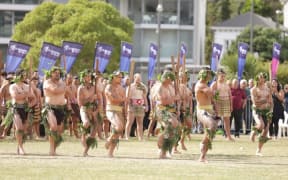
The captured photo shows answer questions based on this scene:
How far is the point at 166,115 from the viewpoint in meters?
22.9

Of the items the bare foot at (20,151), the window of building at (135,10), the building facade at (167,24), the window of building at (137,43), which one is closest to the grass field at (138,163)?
the bare foot at (20,151)

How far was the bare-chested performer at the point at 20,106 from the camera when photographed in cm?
2393

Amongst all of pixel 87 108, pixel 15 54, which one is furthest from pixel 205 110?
pixel 15 54

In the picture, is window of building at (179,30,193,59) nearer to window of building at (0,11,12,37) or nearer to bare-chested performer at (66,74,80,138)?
window of building at (0,11,12,37)

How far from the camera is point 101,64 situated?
3578cm

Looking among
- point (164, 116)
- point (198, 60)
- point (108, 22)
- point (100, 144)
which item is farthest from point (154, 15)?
point (164, 116)

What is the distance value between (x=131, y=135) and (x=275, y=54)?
593 cm

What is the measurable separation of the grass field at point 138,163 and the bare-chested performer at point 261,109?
1.65 ft

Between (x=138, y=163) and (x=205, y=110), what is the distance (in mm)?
2003

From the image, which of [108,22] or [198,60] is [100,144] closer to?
[108,22]

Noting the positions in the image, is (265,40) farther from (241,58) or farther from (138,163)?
(138,163)

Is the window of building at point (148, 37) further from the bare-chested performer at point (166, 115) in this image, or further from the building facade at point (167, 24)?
the bare-chested performer at point (166, 115)

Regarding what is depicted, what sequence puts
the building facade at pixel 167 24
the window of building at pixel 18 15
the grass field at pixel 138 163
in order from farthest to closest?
the building facade at pixel 167 24
the window of building at pixel 18 15
the grass field at pixel 138 163

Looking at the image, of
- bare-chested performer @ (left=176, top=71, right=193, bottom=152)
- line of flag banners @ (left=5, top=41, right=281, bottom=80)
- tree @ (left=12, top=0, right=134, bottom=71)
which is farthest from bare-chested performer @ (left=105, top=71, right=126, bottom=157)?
tree @ (left=12, top=0, right=134, bottom=71)
